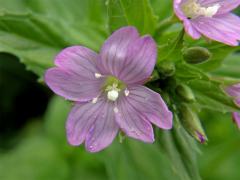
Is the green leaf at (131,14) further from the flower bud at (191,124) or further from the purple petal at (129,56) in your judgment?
the flower bud at (191,124)

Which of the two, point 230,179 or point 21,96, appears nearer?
point 230,179

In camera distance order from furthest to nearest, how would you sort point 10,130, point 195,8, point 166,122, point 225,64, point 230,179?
point 10,130
point 230,179
point 225,64
point 195,8
point 166,122

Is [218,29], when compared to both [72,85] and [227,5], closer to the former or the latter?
[227,5]

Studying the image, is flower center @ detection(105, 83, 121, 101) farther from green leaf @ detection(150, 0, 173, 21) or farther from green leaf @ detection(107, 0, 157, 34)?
green leaf @ detection(150, 0, 173, 21)

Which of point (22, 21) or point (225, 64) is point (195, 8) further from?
point (22, 21)

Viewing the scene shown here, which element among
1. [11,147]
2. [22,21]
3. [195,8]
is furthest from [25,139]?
[195,8]

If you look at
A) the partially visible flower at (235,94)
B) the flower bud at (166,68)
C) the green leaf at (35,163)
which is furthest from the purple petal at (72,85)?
the green leaf at (35,163)

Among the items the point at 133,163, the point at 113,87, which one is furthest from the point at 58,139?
the point at 113,87

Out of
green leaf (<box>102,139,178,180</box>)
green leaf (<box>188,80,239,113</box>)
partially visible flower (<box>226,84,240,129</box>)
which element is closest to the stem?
green leaf (<box>188,80,239,113</box>)
